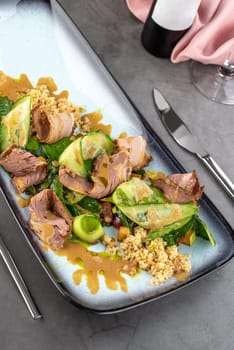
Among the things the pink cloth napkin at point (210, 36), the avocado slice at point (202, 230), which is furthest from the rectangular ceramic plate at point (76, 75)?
the pink cloth napkin at point (210, 36)

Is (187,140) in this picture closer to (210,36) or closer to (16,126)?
(210,36)

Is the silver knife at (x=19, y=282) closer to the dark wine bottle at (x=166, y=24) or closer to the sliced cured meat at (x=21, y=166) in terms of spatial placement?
the sliced cured meat at (x=21, y=166)

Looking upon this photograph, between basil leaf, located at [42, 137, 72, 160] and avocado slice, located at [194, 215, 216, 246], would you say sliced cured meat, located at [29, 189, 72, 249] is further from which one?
avocado slice, located at [194, 215, 216, 246]

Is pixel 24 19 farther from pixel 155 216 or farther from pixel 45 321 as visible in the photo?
pixel 45 321

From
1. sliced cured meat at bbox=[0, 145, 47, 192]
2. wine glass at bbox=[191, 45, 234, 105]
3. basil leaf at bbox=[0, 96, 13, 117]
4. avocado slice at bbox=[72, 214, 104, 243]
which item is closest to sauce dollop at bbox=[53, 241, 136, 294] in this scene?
avocado slice at bbox=[72, 214, 104, 243]

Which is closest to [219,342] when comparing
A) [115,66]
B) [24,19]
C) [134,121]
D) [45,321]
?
[45,321]

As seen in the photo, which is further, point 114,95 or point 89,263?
point 114,95

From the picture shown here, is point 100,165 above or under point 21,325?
above
